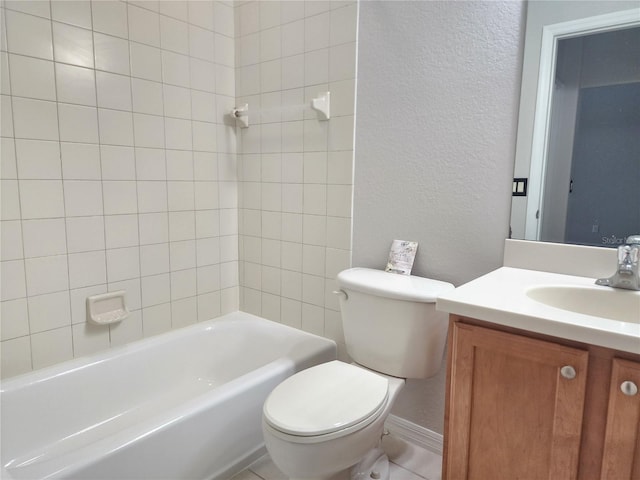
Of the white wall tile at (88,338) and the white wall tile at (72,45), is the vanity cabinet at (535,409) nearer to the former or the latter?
the white wall tile at (88,338)

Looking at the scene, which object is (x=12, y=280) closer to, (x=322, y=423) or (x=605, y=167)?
(x=322, y=423)

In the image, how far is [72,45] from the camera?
1.64 meters

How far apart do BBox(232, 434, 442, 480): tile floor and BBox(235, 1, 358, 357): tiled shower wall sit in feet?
1.62

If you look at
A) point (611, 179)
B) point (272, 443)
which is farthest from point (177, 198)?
point (611, 179)

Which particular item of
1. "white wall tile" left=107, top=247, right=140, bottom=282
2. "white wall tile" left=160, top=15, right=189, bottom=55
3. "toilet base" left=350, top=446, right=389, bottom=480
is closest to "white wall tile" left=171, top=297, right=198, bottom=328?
"white wall tile" left=107, top=247, right=140, bottom=282

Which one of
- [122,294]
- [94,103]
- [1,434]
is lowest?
[1,434]

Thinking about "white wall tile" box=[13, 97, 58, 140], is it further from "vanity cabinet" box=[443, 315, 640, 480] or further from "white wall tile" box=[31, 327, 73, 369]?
"vanity cabinet" box=[443, 315, 640, 480]

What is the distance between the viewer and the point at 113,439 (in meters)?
1.22

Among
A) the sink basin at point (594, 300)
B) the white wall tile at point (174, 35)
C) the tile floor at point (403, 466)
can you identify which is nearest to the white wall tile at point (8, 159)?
the white wall tile at point (174, 35)

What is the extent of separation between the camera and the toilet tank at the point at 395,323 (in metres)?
1.44

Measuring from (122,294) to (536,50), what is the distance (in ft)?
6.31

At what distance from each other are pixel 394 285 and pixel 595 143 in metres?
0.79

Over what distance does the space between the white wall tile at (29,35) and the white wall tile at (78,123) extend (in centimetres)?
20

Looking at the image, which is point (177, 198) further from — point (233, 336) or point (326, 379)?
point (326, 379)
